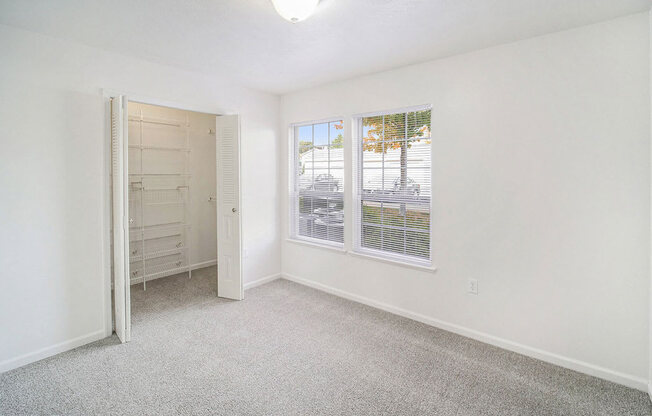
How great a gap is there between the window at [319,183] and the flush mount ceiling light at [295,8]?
1875 millimetres

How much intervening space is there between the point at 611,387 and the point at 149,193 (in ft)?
16.4

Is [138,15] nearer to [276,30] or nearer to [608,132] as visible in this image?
[276,30]

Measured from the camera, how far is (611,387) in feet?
7.43

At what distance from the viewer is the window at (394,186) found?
3.29 meters

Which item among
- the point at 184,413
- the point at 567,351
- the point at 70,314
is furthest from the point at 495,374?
the point at 70,314

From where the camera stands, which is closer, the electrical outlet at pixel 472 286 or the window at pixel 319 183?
the electrical outlet at pixel 472 286

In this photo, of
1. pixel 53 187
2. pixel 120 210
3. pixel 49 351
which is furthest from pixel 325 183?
pixel 49 351

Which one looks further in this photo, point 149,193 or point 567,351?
point 149,193

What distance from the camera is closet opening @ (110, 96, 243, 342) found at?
2873 millimetres

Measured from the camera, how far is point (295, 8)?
6.53 feet

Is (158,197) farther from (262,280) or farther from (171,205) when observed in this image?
(262,280)

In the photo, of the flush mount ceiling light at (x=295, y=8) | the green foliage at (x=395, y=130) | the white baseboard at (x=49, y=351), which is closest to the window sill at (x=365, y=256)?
the green foliage at (x=395, y=130)

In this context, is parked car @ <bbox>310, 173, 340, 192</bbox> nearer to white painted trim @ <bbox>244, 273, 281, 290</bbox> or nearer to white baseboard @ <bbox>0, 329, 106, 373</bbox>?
white painted trim @ <bbox>244, 273, 281, 290</bbox>

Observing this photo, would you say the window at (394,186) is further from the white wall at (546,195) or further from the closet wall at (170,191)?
the closet wall at (170,191)
